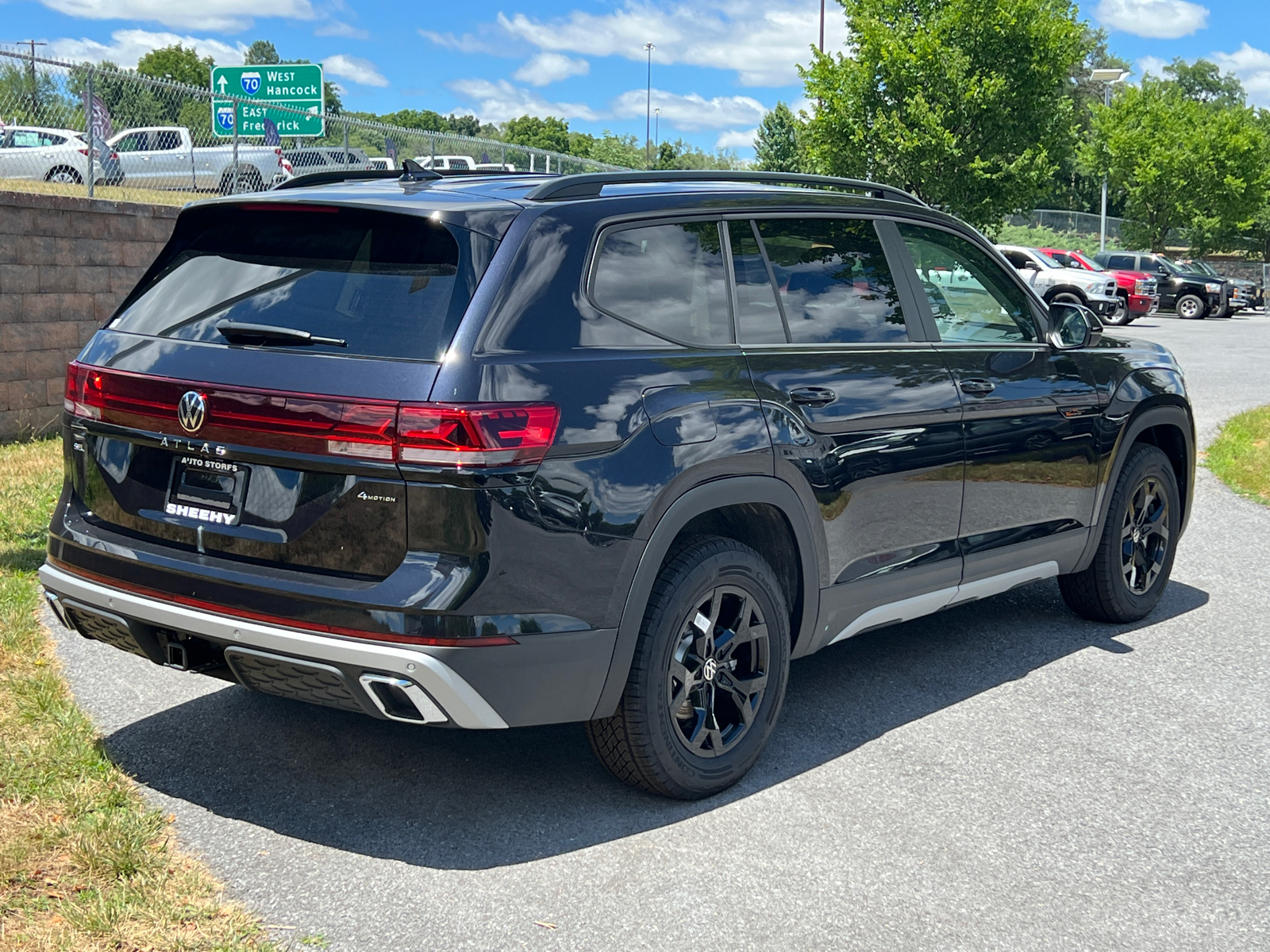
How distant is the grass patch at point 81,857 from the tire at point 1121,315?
3027 cm

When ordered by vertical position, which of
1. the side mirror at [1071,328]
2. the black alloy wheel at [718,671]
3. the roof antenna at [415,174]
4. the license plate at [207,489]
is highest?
the roof antenna at [415,174]

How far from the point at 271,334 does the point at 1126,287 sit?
106ft

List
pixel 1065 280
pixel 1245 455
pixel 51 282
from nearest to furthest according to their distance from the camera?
1. pixel 51 282
2. pixel 1245 455
3. pixel 1065 280

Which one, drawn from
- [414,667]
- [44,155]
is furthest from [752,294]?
[44,155]

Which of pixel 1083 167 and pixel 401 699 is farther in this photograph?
pixel 1083 167

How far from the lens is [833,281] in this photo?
4590 mm

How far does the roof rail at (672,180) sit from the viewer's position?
150 inches

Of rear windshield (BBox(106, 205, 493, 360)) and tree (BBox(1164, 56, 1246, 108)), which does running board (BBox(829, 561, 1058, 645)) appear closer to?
rear windshield (BBox(106, 205, 493, 360))

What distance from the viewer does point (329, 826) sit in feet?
12.4

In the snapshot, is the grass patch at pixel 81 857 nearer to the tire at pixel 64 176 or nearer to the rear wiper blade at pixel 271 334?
the rear wiper blade at pixel 271 334

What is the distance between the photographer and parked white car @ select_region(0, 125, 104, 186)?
1066 cm

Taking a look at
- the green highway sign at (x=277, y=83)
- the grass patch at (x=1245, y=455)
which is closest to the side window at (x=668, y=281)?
the grass patch at (x=1245, y=455)

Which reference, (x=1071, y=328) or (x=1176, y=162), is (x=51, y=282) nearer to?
(x=1071, y=328)

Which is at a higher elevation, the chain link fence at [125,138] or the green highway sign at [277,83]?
the green highway sign at [277,83]
